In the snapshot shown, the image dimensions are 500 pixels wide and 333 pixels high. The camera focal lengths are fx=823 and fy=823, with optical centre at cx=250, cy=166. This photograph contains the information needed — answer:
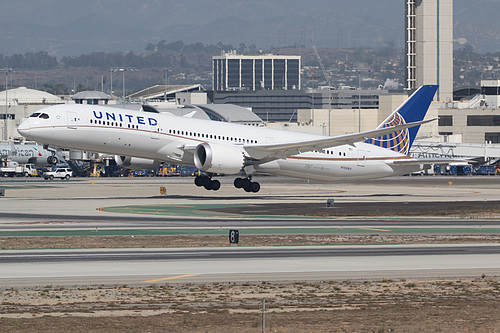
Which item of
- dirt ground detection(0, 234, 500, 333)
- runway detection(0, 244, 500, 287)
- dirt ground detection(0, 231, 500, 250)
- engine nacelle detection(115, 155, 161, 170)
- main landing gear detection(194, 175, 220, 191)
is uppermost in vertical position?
engine nacelle detection(115, 155, 161, 170)

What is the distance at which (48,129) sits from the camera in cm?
6041

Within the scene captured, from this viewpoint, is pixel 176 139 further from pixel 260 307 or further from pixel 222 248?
pixel 260 307

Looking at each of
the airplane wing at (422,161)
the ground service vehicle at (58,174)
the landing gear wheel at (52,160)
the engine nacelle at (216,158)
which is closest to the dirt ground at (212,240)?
the engine nacelle at (216,158)

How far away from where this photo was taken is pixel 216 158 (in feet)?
213

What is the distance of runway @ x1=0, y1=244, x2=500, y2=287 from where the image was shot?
3080 centimetres

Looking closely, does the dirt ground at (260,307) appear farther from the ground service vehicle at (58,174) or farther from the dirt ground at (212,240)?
the ground service vehicle at (58,174)

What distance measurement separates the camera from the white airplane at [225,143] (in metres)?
61.3

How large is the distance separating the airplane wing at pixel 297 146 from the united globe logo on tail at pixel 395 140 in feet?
27.3

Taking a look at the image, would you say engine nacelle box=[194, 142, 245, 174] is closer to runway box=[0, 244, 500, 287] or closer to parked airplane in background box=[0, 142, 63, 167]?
runway box=[0, 244, 500, 287]

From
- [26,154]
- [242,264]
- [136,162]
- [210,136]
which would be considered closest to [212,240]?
[242,264]

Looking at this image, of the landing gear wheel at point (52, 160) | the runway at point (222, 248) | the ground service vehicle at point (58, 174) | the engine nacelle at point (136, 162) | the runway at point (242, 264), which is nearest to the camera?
the runway at point (242, 264)

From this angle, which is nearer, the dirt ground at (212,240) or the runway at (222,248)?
the runway at (222,248)

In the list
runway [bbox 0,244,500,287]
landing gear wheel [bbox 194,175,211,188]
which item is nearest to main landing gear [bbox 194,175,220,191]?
landing gear wheel [bbox 194,175,211,188]

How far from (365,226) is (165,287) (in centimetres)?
2353
